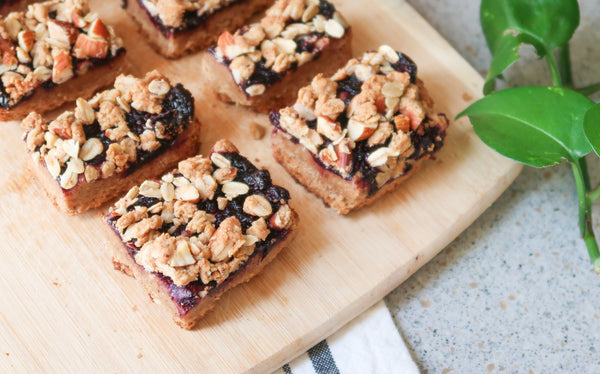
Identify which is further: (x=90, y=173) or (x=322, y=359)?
(x=322, y=359)

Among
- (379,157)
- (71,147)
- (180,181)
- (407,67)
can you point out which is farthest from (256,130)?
(71,147)

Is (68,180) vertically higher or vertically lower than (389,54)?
lower

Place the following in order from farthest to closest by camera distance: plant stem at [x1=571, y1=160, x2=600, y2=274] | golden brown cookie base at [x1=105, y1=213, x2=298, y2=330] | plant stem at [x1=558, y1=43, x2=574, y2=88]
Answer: plant stem at [x1=558, y1=43, x2=574, y2=88]
plant stem at [x1=571, y1=160, x2=600, y2=274]
golden brown cookie base at [x1=105, y1=213, x2=298, y2=330]

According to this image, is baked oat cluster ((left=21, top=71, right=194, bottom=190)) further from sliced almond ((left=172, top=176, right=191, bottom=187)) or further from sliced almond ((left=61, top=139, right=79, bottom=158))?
sliced almond ((left=172, top=176, right=191, bottom=187))

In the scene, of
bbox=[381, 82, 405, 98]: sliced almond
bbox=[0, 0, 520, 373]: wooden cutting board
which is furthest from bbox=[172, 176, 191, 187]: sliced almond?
bbox=[381, 82, 405, 98]: sliced almond

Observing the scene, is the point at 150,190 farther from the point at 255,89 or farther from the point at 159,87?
the point at 255,89

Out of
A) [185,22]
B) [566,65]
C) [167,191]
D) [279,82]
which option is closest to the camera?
[167,191]
